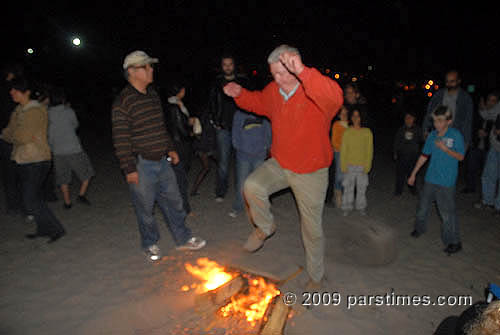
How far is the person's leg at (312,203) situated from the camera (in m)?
3.52

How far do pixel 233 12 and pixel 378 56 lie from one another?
10.1 m

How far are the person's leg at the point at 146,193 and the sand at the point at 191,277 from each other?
0.43m

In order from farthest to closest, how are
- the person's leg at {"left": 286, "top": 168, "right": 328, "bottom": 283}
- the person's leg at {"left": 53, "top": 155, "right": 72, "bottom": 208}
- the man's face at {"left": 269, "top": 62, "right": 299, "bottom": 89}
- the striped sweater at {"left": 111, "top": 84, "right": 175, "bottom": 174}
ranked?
1. the person's leg at {"left": 53, "top": 155, "right": 72, "bottom": 208}
2. the striped sweater at {"left": 111, "top": 84, "right": 175, "bottom": 174}
3. the person's leg at {"left": 286, "top": 168, "right": 328, "bottom": 283}
4. the man's face at {"left": 269, "top": 62, "right": 299, "bottom": 89}

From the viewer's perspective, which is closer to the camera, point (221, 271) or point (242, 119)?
point (221, 271)

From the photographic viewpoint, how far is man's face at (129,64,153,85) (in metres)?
3.97

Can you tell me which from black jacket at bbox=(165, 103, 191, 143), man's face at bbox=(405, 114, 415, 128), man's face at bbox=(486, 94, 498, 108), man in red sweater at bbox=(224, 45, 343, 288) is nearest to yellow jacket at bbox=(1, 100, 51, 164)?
black jacket at bbox=(165, 103, 191, 143)

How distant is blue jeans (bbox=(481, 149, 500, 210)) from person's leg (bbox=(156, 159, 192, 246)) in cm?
525

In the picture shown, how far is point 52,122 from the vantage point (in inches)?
233

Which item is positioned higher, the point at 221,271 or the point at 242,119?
the point at 242,119

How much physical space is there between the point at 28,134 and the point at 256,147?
305cm

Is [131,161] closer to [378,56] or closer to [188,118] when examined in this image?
[188,118]

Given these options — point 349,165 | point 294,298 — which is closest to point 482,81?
point 349,165

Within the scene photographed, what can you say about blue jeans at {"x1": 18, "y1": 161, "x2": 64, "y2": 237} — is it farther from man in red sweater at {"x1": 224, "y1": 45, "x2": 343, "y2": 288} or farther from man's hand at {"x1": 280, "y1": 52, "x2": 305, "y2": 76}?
man's hand at {"x1": 280, "y1": 52, "x2": 305, "y2": 76}

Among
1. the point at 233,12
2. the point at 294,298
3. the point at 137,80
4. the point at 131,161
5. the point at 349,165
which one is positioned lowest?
the point at 294,298
